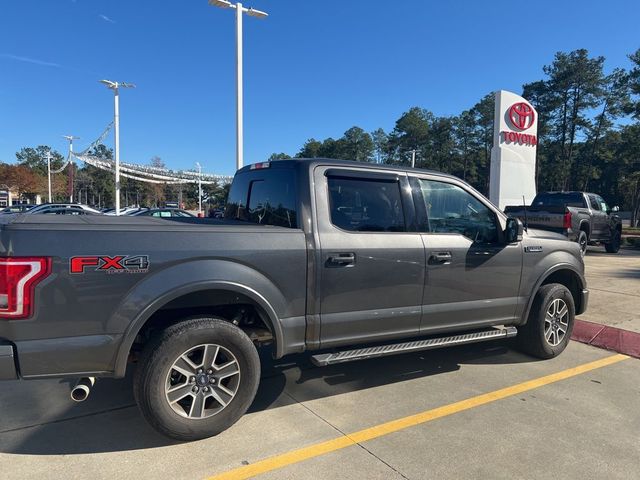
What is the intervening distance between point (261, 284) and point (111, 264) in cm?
100

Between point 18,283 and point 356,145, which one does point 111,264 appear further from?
Result: point 356,145

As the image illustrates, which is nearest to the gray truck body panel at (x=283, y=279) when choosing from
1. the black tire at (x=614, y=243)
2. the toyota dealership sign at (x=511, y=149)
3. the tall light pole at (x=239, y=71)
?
the tall light pole at (x=239, y=71)

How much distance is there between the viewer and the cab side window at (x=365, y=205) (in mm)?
3902

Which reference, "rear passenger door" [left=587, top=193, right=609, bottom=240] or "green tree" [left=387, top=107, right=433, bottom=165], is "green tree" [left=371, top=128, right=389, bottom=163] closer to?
"green tree" [left=387, top=107, right=433, bottom=165]

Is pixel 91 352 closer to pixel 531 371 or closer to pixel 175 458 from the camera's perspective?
pixel 175 458

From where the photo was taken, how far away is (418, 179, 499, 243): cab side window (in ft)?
14.4

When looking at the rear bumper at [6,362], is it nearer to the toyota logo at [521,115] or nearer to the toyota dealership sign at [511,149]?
the toyota dealership sign at [511,149]

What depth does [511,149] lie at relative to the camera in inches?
627

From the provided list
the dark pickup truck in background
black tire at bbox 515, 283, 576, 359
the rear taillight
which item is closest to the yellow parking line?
black tire at bbox 515, 283, 576, 359

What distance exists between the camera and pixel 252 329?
3.84 metres

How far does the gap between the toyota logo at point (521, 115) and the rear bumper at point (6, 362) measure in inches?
637

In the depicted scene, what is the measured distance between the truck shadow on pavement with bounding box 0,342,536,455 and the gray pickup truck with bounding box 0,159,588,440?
17.0 inches

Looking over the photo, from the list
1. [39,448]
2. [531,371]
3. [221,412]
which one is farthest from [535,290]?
[39,448]

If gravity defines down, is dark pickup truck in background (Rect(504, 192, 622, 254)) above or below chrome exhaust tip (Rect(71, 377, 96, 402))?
above
